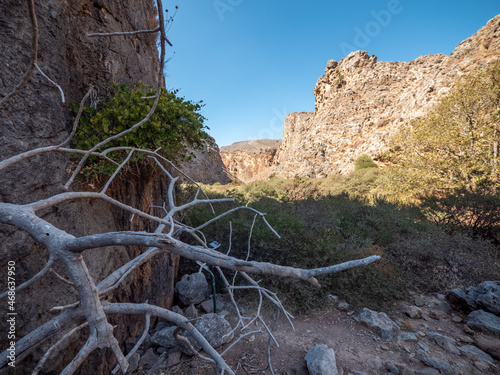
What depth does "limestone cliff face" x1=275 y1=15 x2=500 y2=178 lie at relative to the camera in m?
12.7

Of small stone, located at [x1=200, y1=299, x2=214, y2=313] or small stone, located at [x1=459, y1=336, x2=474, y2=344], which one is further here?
small stone, located at [x1=200, y1=299, x2=214, y2=313]

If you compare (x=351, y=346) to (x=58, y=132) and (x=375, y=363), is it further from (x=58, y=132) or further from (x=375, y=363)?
(x=58, y=132)

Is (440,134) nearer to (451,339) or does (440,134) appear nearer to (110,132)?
(451,339)

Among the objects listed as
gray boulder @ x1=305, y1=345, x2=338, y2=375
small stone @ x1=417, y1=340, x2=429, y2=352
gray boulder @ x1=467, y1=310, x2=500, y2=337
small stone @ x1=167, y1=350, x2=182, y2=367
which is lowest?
small stone @ x1=167, y1=350, x2=182, y2=367

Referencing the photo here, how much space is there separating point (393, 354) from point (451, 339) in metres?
0.89

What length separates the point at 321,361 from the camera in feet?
7.41

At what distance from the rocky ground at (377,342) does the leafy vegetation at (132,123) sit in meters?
2.39

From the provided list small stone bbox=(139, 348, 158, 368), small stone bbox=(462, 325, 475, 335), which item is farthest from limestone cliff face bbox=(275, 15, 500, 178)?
small stone bbox=(139, 348, 158, 368)

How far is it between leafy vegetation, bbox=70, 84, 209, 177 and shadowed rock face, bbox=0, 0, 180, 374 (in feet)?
0.72

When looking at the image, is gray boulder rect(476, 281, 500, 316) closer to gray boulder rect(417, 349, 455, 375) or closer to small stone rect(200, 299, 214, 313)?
gray boulder rect(417, 349, 455, 375)

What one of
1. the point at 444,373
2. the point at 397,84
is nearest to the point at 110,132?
the point at 444,373

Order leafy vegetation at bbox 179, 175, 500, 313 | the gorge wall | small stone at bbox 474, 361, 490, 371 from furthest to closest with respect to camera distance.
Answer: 1. leafy vegetation at bbox 179, 175, 500, 313
2. small stone at bbox 474, 361, 490, 371
3. the gorge wall

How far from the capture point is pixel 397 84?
17359 millimetres

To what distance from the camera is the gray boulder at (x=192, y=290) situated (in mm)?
3611
